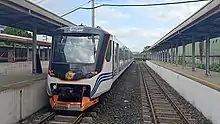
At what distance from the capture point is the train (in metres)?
8.70

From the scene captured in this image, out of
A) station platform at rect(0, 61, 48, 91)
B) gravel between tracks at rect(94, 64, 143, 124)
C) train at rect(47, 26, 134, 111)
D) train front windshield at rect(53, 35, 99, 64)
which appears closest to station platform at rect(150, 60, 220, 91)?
gravel between tracks at rect(94, 64, 143, 124)

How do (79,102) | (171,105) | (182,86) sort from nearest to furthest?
1. (79,102)
2. (171,105)
3. (182,86)

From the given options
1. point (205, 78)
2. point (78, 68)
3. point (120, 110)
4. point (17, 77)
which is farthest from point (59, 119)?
point (17, 77)

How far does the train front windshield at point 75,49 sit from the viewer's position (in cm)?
926

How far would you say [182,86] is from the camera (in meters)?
13.2

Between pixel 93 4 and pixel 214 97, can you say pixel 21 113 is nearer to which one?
pixel 214 97

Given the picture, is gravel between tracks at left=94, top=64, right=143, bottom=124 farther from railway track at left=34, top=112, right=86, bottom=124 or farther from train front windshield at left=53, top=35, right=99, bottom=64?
train front windshield at left=53, top=35, right=99, bottom=64

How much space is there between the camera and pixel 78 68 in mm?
8953

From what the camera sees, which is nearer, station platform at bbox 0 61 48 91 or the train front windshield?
the train front windshield

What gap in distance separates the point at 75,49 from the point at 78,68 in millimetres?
796

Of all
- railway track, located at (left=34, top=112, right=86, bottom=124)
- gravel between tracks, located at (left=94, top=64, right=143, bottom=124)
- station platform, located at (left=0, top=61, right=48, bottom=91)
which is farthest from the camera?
station platform, located at (left=0, top=61, right=48, bottom=91)

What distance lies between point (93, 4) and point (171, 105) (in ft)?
45.6

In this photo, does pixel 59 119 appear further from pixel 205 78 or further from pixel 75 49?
pixel 205 78

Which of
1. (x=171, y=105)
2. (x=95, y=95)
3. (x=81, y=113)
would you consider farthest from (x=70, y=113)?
(x=171, y=105)
